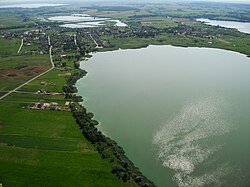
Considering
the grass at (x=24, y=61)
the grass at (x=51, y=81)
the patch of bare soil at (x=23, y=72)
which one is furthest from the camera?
the grass at (x=24, y=61)

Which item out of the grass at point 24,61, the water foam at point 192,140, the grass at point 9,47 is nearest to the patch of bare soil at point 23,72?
the grass at point 24,61

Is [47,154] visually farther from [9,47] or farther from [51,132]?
[9,47]

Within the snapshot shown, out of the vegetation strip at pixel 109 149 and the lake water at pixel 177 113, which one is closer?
the vegetation strip at pixel 109 149

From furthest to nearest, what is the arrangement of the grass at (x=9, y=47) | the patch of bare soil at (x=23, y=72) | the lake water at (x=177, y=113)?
the grass at (x=9, y=47) < the patch of bare soil at (x=23, y=72) < the lake water at (x=177, y=113)

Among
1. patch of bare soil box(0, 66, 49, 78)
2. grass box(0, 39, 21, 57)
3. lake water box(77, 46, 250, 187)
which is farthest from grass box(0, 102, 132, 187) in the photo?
grass box(0, 39, 21, 57)

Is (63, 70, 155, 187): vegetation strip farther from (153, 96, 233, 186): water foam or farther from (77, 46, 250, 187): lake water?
(153, 96, 233, 186): water foam

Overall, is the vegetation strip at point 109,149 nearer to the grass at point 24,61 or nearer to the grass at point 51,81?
the grass at point 51,81

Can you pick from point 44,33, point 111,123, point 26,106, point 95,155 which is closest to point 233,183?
point 95,155

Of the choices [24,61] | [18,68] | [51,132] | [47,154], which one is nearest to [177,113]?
[51,132]
